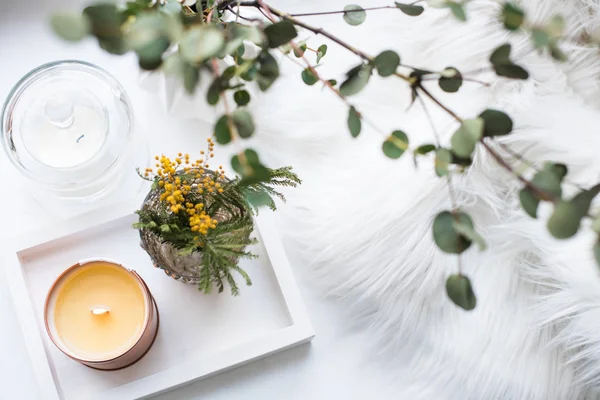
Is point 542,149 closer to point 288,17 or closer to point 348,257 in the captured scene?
point 348,257

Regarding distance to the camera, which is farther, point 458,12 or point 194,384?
point 194,384

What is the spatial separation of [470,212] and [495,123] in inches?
12.2

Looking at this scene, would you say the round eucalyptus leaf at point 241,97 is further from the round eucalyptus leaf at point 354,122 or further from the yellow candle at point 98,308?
the yellow candle at point 98,308

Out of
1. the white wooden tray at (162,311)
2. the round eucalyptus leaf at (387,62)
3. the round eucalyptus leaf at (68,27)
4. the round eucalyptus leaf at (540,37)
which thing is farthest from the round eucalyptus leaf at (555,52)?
A: the white wooden tray at (162,311)

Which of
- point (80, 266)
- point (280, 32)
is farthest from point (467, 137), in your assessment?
point (80, 266)

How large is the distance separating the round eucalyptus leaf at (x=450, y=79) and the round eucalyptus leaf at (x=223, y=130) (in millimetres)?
161

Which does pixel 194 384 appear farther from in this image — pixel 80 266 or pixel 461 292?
pixel 461 292

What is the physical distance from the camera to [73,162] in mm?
678

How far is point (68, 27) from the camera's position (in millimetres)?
300

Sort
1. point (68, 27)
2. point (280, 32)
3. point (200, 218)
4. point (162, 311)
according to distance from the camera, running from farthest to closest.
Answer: point (162, 311), point (200, 218), point (280, 32), point (68, 27)

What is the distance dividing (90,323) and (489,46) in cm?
51

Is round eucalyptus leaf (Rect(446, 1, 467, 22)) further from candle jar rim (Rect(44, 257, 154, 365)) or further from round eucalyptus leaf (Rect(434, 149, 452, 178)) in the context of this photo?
candle jar rim (Rect(44, 257, 154, 365))

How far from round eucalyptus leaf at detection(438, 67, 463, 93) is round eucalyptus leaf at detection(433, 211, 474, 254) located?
10cm

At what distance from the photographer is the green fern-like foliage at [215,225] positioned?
602 mm
